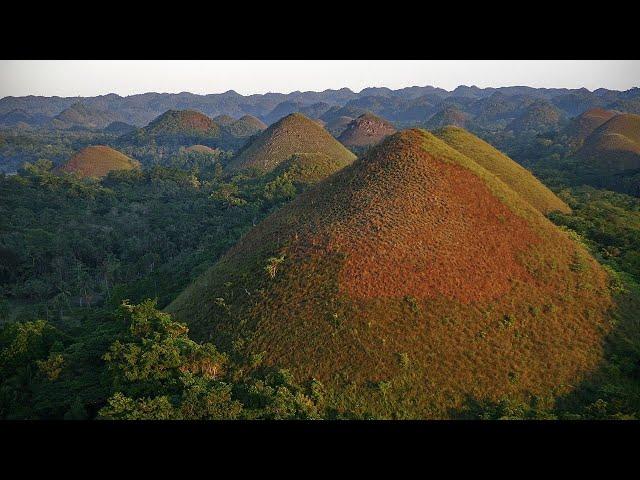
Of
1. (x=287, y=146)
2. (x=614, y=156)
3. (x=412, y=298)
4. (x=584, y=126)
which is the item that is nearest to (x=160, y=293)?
(x=412, y=298)

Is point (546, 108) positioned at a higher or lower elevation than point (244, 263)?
higher

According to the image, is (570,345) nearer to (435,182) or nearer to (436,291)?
(436,291)

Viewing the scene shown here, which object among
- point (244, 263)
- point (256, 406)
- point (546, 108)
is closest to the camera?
point (256, 406)

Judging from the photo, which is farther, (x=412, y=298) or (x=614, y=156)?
(x=614, y=156)

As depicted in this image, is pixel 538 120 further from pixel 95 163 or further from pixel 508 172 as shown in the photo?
pixel 95 163

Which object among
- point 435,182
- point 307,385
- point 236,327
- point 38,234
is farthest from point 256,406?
point 38,234

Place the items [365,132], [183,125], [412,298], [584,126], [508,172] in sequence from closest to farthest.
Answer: [412,298] → [508,172] → [584,126] → [365,132] → [183,125]
